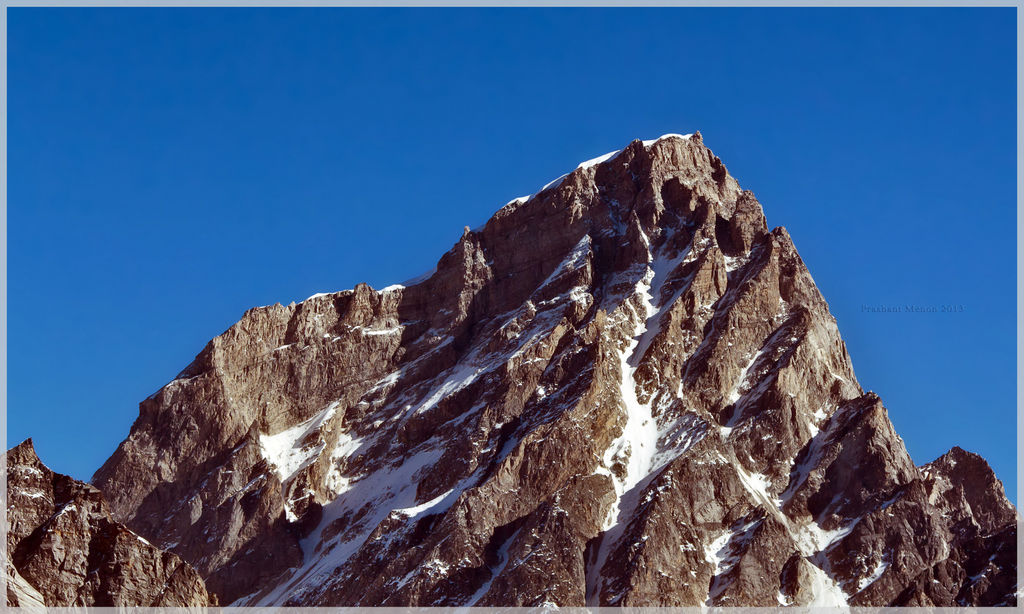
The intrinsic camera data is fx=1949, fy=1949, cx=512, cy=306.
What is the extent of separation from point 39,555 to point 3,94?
3204 centimetres

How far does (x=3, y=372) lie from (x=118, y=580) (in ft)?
77.1

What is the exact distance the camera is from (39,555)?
133500mm

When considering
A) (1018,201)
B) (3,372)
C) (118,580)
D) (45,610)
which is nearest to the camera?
(3,372)

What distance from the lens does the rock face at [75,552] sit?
133m

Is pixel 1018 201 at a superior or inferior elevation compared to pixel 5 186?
superior

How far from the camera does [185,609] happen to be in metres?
139

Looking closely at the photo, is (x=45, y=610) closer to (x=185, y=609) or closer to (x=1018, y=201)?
(x=185, y=609)

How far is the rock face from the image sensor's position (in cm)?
13338

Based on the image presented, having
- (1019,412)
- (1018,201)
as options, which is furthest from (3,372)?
(1019,412)

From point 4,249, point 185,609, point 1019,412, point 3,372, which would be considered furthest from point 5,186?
point 1019,412

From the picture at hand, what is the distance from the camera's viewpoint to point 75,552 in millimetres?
135750

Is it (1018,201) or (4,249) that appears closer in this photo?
(4,249)

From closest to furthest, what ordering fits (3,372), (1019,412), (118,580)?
(3,372)
(118,580)
(1019,412)

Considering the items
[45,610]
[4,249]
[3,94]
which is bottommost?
[45,610]
